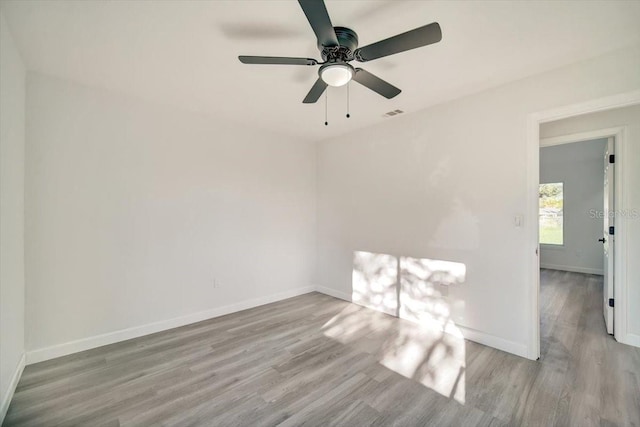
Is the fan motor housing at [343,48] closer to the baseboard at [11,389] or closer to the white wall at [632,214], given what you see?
the white wall at [632,214]

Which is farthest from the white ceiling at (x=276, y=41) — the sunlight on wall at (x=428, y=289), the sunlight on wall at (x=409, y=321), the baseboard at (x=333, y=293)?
the baseboard at (x=333, y=293)

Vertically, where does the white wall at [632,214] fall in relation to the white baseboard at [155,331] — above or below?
above

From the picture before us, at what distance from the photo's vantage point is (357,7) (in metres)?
1.70

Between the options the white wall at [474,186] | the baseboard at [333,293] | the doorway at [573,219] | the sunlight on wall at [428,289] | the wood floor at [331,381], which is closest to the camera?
the wood floor at [331,381]

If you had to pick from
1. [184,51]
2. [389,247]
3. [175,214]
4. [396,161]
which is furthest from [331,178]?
[184,51]

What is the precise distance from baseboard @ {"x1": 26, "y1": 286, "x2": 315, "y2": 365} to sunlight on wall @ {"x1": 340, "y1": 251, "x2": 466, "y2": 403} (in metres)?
1.28

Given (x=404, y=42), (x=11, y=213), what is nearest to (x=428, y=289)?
(x=404, y=42)

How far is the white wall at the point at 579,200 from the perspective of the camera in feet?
18.7

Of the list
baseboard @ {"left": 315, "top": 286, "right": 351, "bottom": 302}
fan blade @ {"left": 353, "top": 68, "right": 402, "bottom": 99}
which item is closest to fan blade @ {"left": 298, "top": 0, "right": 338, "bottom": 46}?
fan blade @ {"left": 353, "top": 68, "right": 402, "bottom": 99}

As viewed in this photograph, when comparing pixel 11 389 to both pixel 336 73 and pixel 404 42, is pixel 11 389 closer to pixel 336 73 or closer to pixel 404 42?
pixel 336 73

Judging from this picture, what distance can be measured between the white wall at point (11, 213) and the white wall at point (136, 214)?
0.19 metres

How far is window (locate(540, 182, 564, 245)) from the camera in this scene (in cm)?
620

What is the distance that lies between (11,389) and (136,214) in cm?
164

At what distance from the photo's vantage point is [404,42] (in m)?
1.60
